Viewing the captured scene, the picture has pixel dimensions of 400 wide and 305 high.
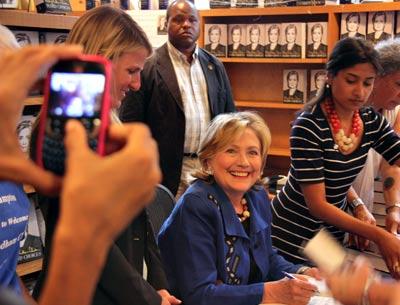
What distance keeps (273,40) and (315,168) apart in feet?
7.72

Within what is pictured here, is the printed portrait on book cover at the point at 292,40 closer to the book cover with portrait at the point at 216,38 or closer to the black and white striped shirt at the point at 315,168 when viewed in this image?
the book cover with portrait at the point at 216,38

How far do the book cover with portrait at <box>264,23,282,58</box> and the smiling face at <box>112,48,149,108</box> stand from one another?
2721 mm

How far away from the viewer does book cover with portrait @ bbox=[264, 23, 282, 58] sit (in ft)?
13.7

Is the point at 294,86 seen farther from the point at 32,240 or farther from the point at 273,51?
the point at 32,240

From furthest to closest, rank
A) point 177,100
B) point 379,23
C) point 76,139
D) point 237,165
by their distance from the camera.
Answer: point 379,23, point 177,100, point 237,165, point 76,139

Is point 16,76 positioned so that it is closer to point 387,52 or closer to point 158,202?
point 158,202

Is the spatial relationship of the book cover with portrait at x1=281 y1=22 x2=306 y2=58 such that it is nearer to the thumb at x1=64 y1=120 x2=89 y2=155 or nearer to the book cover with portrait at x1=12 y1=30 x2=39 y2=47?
the book cover with portrait at x1=12 y1=30 x2=39 y2=47

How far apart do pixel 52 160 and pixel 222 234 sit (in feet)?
3.99

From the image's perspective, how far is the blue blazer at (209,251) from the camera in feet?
5.44

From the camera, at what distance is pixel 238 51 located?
14.3ft

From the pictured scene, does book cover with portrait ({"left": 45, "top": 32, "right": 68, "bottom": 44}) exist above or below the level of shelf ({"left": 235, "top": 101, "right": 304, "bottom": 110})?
above

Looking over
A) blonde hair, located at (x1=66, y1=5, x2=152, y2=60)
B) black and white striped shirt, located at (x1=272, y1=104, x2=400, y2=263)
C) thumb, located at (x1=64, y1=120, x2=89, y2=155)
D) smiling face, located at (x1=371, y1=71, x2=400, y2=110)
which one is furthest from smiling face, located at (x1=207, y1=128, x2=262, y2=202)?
thumb, located at (x1=64, y1=120, x2=89, y2=155)

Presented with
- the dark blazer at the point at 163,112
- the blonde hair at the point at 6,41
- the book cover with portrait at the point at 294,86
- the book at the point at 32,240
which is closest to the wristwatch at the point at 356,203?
the dark blazer at the point at 163,112

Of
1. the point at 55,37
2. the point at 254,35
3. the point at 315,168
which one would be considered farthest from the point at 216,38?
the point at 315,168
